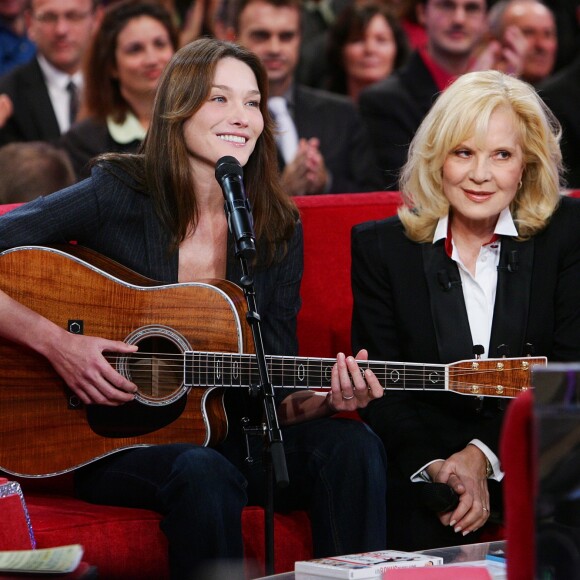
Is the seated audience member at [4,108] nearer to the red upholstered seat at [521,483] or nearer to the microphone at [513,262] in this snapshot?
the microphone at [513,262]

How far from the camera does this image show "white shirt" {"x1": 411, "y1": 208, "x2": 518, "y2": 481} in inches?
135

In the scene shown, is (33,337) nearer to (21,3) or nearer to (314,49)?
(21,3)

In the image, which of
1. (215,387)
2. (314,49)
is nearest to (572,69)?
(314,49)

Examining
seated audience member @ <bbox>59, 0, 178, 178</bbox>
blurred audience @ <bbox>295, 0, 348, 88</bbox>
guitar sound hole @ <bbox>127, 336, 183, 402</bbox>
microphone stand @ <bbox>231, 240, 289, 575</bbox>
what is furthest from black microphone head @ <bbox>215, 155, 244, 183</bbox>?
blurred audience @ <bbox>295, 0, 348, 88</bbox>

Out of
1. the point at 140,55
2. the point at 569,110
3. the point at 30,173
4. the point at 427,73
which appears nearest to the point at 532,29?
the point at 569,110

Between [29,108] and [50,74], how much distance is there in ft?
0.86

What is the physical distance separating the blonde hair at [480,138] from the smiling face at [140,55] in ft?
6.67

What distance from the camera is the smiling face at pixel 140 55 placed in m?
5.31

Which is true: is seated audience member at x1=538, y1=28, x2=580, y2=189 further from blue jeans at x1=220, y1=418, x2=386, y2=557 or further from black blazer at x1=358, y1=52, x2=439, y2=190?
blue jeans at x1=220, y1=418, x2=386, y2=557

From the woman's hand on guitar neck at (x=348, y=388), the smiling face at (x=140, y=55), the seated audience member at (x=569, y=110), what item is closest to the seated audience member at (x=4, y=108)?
the smiling face at (x=140, y=55)

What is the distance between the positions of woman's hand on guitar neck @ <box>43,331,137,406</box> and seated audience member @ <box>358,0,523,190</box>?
8.21ft

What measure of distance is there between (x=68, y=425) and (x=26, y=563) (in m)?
1.28

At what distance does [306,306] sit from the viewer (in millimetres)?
3998

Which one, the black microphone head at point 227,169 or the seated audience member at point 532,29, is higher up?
the seated audience member at point 532,29
